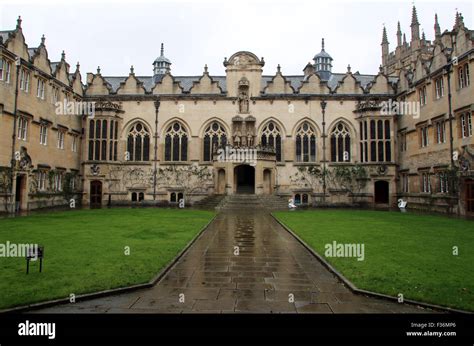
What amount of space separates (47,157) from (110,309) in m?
29.0

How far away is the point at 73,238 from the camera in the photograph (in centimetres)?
1223

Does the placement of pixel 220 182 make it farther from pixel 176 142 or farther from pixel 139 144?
pixel 139 144

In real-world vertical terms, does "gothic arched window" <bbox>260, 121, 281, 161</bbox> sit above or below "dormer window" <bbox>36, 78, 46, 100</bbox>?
below

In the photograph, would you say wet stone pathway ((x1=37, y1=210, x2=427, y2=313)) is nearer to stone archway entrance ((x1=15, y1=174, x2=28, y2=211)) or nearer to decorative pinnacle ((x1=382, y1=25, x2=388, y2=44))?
stone archway entrance ((x1=15, y1=174, x2=28, y2=211))

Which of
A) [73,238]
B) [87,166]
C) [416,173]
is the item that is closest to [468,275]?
[73,238]

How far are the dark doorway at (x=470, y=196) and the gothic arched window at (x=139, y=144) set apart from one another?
→ 101 feet

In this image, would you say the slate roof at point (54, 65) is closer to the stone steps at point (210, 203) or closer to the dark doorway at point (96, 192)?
the dark doorway at point (96, 192)

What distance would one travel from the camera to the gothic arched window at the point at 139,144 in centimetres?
3822

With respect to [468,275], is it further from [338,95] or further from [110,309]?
[338,95]

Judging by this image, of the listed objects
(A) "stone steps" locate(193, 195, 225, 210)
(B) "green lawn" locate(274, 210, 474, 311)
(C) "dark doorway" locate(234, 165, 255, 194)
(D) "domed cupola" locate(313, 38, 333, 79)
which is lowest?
(B) "green lawn" locate(274, 210, 474, 311)

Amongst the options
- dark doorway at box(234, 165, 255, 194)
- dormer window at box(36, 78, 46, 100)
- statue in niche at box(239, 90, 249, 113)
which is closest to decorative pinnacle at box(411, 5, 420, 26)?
statue in niche at box(239, 90, 249, 113)

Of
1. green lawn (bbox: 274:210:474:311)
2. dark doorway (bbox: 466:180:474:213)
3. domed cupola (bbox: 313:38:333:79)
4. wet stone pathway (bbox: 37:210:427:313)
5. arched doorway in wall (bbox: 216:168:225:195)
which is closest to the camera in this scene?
wet stone pathway (bbox: 37:210:427:313)

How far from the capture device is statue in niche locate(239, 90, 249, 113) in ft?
123

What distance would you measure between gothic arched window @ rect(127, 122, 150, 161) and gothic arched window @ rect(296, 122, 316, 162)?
17.4m
